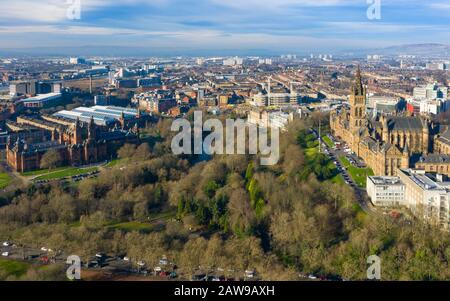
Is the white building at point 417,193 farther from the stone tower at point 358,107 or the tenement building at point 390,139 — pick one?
the stone tower at point 358,107

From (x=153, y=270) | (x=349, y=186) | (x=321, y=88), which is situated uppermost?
(x=321, y=88)

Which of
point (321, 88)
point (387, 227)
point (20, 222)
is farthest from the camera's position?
point (321, 88)

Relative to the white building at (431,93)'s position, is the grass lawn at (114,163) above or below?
below

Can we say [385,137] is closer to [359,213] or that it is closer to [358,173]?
[358,173]

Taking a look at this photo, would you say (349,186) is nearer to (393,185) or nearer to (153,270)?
(393,185)

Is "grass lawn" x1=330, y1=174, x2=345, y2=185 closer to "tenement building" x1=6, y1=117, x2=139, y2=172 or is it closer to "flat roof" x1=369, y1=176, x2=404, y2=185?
"flat roof" x1=369, y1=176, x2=404, y2=185

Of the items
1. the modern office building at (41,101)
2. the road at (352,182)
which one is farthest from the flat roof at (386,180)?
the modern office building at (41,101)

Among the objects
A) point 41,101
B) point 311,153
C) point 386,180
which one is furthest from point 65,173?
point 41,101

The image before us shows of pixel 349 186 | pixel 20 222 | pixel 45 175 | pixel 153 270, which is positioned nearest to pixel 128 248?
pixel 153 270
